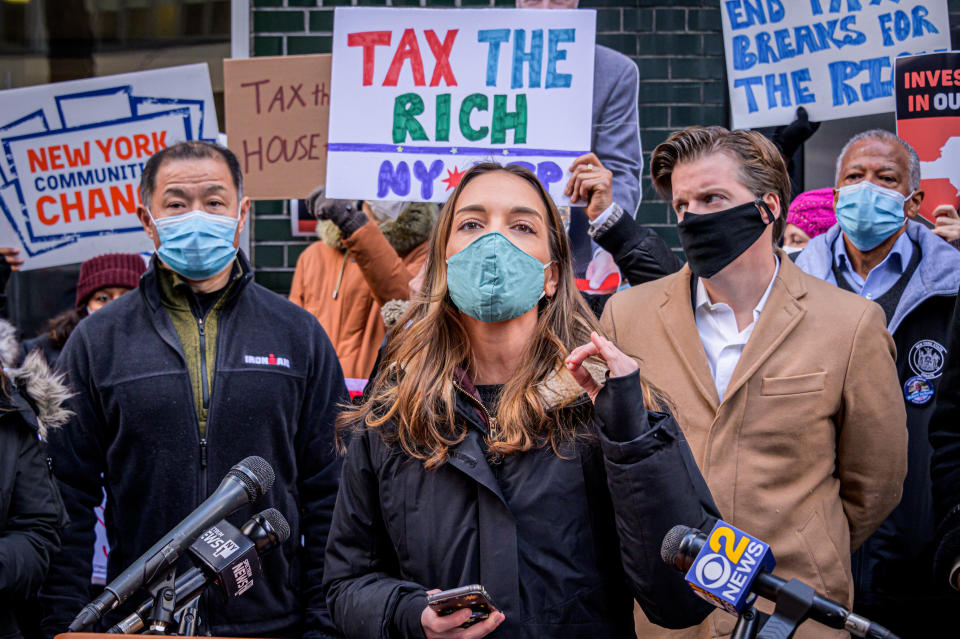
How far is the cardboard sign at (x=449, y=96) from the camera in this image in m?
4.31

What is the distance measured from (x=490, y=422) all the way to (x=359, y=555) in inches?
18.1

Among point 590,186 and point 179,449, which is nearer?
point 179,449

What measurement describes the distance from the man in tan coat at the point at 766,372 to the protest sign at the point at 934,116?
1.38 meters

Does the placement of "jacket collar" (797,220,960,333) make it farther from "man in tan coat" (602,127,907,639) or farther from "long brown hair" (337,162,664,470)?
"long brown hair" (337,162,664,470)

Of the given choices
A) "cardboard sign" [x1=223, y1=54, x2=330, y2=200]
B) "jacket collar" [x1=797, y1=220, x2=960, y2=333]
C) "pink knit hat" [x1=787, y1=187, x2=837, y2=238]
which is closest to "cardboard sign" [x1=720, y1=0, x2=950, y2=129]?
"pink knit hat" [x1=787, y1=187, x2=837, y2=238]

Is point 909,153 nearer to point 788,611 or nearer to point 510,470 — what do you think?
point 510,470

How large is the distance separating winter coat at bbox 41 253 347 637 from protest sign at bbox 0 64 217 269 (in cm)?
154

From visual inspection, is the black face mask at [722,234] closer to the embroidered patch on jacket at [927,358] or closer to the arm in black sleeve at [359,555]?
the embroidered patch on jacket at [927,358]

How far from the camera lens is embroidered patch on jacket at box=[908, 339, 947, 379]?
12.5ft

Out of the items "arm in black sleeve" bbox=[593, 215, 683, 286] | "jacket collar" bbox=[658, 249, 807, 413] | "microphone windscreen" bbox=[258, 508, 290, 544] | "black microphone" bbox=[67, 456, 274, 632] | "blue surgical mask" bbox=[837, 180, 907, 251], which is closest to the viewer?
"black microphone" bbox=[67, 456, 274, 632]

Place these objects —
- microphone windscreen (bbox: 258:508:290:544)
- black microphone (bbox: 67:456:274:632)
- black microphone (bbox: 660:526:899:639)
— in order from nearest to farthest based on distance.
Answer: black microphone (bbox: 660:526:899:639) → black microphone (bbox: 67:456:274:632) → microphone windscreen (bbox: 258:508:290:544)

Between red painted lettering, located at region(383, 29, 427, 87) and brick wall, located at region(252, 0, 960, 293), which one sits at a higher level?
brick wall, located at region(252, 0, 960, 293)

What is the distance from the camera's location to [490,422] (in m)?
2.46

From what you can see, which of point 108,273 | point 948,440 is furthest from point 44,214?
point 948,440
